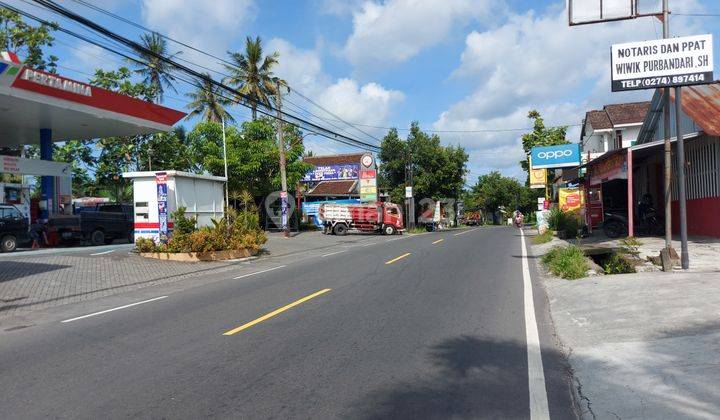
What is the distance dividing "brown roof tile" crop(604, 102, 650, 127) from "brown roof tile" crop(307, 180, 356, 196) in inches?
862

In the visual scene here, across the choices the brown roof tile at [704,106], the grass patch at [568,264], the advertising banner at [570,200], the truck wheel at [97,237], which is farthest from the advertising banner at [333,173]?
the grass patch at [568,264]

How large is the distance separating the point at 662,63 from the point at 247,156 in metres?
28.7

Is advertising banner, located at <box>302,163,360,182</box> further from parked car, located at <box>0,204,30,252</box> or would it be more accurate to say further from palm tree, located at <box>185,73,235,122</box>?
parked car, located at <box>0,204,30,252</box>

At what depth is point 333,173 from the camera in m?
50.8

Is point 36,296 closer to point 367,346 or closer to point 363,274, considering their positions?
point 363,274

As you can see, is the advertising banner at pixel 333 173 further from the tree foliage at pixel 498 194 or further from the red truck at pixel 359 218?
the tree foliage at pixel 498 194

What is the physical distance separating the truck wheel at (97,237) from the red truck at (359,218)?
49.1 feet

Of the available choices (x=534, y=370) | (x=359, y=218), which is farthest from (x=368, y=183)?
(x=534, y=370)

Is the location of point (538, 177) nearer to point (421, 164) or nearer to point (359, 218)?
point (421, 164)

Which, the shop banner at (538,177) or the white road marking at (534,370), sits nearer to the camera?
the white road marking at (534,370)

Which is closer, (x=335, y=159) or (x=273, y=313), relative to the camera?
(x=273, y=313)

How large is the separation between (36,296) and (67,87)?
11.5 m

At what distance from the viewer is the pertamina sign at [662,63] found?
1116 cm

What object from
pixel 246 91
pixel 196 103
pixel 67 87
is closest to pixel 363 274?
pixel 67 87
